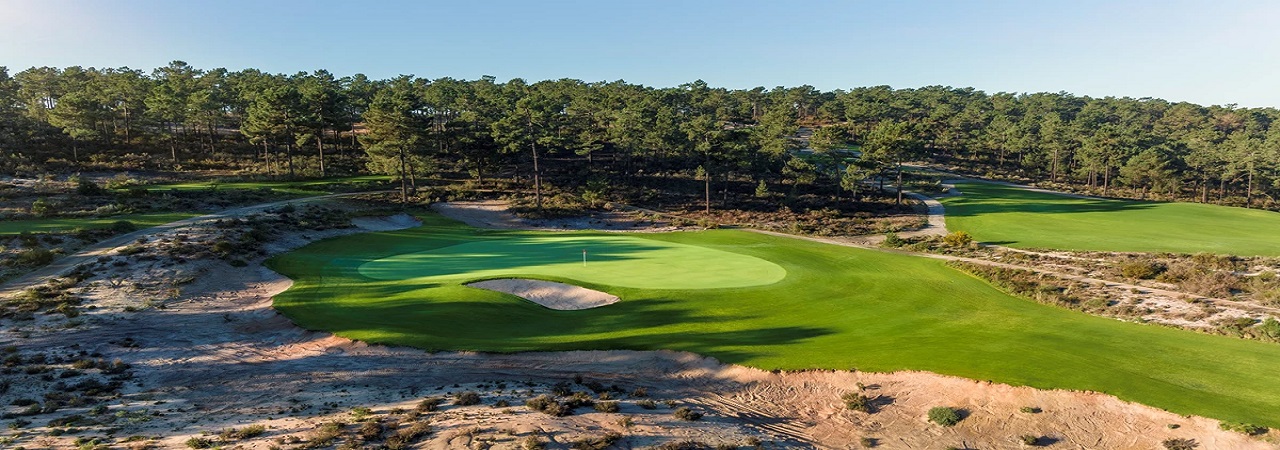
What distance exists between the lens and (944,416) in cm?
1574

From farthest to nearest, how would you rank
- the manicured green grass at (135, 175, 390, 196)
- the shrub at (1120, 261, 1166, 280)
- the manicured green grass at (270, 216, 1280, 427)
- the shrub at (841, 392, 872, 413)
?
the manicured green grass at (135, 175, 390, 196) < the shrub at (1120, 261, 1166, 280) < the manicured green grass at (270, 216, 1280, 427) < the shrub at (841, 392, 872, 413)

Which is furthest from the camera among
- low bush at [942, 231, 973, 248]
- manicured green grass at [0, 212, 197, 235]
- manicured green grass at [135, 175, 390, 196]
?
manicured green grass at [135, 175, 390, 196]

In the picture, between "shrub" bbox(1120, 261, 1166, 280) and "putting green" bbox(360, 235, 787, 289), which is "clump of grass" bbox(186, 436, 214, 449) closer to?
"putting green" bbox(360, 235, 787, 289)

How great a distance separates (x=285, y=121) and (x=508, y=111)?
28.8m

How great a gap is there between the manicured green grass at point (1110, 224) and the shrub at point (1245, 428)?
38142 millimetres

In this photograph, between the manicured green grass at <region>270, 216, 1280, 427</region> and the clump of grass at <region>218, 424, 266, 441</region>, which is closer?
the clump of grass at <region>218, 424, 266, 441</region>

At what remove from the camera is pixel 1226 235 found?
163 ft

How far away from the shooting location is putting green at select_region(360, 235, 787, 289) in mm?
30078

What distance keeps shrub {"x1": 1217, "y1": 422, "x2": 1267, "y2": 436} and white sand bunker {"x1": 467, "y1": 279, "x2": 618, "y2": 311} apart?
805 inches

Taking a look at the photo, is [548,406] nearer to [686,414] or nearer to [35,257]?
[686,414]

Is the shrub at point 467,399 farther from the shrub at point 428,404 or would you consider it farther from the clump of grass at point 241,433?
the clump of grass at point 241,433

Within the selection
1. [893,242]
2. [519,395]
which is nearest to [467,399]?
[519,395]

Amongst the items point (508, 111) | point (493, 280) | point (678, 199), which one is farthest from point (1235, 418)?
point (508, 111)

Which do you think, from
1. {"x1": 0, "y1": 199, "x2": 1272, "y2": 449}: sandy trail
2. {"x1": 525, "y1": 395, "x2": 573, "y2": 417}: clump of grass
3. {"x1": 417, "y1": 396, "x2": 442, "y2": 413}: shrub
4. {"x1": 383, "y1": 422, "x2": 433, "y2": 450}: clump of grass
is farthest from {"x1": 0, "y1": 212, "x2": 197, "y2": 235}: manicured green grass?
{"x1": 525, "y1": 395, "x2": 573, "y2": 417}: clump of grass
